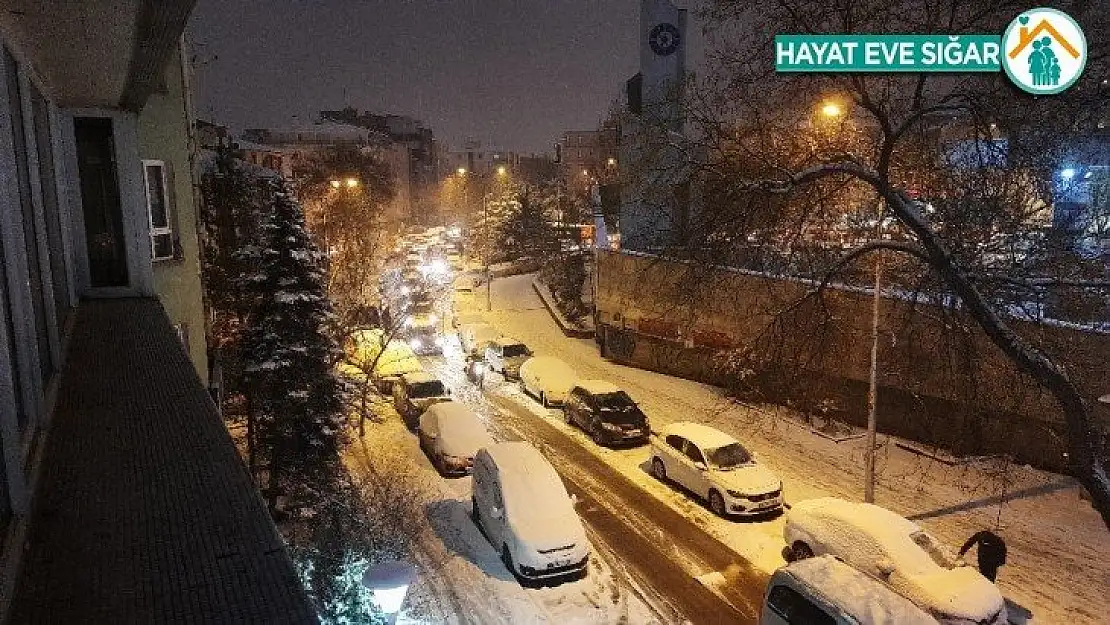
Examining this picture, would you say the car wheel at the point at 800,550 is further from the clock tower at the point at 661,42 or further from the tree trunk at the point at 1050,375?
the clock tower at the point at 661,42

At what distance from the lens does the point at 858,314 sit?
62.6 ft

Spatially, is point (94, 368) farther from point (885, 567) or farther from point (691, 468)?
point (691, 468)

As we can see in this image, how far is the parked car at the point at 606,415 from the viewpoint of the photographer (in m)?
19.5

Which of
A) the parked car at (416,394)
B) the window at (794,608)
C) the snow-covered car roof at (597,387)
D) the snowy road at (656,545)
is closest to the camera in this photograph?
the window at (794,608)

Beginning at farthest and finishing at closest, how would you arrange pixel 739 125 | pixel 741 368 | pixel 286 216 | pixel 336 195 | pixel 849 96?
pixel 336 195 → pixel 741 368 → pixel 286 216 → pixel 739 125 → pixel 849 96

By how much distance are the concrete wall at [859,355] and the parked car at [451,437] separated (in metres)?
5.84

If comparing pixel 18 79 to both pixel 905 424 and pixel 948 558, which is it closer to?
pixel 948 558

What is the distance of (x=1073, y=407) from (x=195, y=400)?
320 inches

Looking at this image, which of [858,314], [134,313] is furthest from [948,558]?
[134,313]

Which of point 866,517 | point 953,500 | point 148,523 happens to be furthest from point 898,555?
point 148,523

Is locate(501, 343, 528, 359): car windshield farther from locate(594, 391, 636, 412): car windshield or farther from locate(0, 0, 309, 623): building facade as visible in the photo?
locate(0, 0, 309, 623): building facade

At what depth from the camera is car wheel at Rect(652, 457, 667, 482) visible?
1714cm

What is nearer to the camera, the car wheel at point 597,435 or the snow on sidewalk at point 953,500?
the snow on sidewalk at point 953,500

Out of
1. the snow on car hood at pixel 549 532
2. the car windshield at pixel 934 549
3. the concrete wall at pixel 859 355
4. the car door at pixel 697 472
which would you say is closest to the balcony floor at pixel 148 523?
the concrete wall at pixel 859 355
